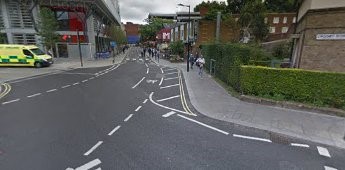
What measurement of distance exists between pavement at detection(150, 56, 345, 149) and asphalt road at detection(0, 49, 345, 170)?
459 mm

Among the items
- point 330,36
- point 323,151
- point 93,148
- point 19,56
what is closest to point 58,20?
point 19,56

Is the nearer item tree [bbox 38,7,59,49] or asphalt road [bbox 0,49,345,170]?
asphalt road [bbox 0,49,345,170]

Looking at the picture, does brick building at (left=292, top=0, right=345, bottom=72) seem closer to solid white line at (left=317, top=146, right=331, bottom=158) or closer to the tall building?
solid white line at (left=317, top=146, right=331, bottom=158)

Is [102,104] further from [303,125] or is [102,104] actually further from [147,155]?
[303,125]

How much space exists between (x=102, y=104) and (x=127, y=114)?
72.0 inches

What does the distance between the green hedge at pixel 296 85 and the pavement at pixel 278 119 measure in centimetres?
83

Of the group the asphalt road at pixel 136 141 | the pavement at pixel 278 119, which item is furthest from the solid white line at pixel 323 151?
the pavement at pixel 278 119

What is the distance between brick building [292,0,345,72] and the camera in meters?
10.6

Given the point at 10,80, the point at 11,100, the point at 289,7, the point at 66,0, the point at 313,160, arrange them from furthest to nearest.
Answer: the point at 289,7 → the point at 66,0 → the point at 10,80 → the point at 11,100 → the point at 313,160

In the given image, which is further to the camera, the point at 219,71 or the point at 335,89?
the point at 219,71

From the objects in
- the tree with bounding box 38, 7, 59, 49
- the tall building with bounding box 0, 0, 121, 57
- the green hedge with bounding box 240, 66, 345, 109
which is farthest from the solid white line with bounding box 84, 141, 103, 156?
the tall building with bounding box 0, 0, 121, 57

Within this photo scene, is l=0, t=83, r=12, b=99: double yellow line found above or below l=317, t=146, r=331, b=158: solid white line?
above

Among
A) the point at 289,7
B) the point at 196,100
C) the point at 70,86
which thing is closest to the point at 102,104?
the point at 196,100

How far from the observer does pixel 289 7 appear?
5778 centimetres
